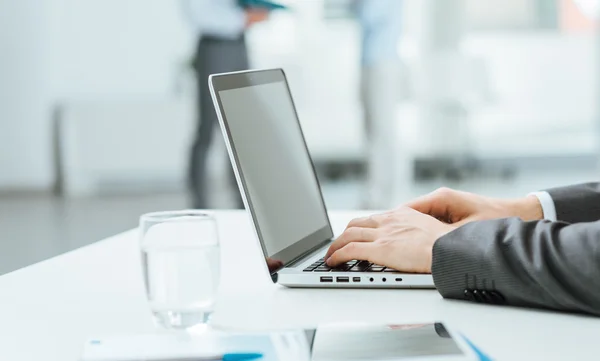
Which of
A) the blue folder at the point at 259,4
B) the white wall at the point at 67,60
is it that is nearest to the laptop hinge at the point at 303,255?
the blue folder at the point at 259,4

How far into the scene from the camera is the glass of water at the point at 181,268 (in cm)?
81

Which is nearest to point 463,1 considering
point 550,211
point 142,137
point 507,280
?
point 142,137

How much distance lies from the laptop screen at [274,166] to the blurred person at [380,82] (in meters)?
3.50

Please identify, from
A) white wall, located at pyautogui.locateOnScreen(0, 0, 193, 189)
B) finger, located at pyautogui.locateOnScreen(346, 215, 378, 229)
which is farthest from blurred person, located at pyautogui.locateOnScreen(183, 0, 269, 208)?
finger, located at pyautogui.locateOnScreen(346, 215, 378, 229)

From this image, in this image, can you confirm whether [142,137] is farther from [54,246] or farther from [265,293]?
[265,293]

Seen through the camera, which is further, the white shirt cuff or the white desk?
the white shirt cuff

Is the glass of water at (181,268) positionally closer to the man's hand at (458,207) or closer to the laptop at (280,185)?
the laptop at (280,185)

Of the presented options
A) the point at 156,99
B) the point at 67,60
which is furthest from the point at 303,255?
the point at 67,60

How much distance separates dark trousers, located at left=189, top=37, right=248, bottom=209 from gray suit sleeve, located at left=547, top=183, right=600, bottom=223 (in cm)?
281

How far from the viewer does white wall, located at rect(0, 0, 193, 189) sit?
6.10m

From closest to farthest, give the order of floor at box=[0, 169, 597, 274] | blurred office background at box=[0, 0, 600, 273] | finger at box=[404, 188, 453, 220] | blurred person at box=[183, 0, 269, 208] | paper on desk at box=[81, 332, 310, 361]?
paper on desk at box=[81, 332, 310, 361], finger at box=[404, 188, 453, 220], blurred person at box=[183, 0, 269, 208], floor at box=[0, 169, 597, 274], blurred office background at box=[0, 0, 600, 273]

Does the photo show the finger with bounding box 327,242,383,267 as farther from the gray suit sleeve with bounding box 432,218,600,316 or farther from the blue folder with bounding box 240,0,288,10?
the blue folder with bounding box 240,0,288,10

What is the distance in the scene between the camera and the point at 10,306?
3.21ft

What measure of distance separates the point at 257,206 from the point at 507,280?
289mm
